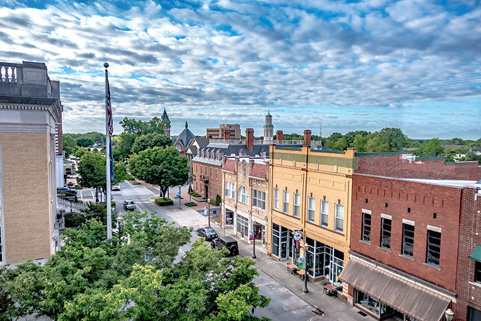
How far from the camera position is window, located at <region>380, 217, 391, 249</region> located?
1848 cm

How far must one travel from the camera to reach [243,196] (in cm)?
3406

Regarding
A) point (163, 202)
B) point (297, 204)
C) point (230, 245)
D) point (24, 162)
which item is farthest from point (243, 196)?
point (24, 162)

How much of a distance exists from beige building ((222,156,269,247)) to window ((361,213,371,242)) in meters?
10.9

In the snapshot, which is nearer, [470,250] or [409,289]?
[470,250]

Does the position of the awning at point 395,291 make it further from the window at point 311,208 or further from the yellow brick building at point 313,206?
the window at point 311,208

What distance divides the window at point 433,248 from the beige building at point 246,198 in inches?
591

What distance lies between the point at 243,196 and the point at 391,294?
62.5ft

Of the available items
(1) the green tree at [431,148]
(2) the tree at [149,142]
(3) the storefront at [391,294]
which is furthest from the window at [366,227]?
(2) the tree at [149,142]

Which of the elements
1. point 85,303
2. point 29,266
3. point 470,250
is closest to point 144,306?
point 85,303

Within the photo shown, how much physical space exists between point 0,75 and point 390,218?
73.8 ft

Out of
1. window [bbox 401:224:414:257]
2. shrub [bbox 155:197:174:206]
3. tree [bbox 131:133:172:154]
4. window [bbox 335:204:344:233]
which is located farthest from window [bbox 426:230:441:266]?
tree [bbox 131:133:172:154]

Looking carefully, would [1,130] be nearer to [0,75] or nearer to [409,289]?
[0,75]

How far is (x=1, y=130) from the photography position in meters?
16.8

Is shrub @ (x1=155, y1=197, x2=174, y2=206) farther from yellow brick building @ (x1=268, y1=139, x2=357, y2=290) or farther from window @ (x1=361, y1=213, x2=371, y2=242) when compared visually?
window @ (x1=361, y1=213, x2=371, y2=242)
